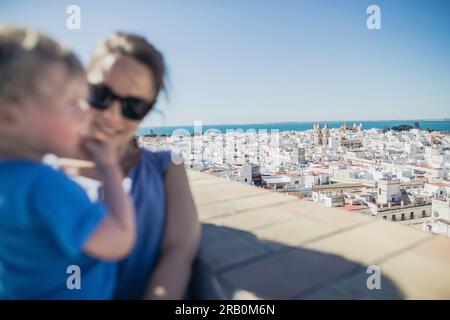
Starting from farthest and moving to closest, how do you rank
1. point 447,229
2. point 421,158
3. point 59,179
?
point 421,158, point 447,229, point 59,179

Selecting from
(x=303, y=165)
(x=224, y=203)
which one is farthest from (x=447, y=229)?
(x=224, y=203)

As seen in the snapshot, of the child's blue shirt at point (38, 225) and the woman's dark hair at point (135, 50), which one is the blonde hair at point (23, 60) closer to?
the child's blue shirt at point (38, 225)

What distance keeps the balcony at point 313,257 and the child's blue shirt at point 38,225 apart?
49 cm

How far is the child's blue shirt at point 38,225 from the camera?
1.99 ft

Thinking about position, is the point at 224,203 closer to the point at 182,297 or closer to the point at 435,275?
the point at 182,297

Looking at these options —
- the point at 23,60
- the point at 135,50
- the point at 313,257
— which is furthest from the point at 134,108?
the point at 313,257

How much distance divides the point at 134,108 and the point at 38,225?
1.45 feet

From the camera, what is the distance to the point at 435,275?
1012 mm

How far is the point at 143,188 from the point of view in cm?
98

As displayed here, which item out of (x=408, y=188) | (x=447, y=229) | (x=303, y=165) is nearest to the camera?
(x=447, y=229)

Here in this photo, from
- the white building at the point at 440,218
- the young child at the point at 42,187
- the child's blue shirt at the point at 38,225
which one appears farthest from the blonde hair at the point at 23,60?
the white building at the point at 440,218

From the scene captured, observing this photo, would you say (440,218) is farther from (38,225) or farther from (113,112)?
(38,225)
